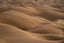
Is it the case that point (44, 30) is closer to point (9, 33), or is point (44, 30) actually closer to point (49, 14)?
point (9, 33)

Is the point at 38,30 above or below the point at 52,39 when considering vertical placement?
above

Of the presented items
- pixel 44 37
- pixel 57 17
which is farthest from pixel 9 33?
pixel 57 17

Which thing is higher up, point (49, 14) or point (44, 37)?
point (49, 14)

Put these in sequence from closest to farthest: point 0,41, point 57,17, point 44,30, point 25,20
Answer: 1. point 0,41
2. point 44,30
3. point 25,20
4. point 57,17

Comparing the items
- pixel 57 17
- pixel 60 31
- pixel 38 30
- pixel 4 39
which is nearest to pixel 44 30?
pixel 38 30

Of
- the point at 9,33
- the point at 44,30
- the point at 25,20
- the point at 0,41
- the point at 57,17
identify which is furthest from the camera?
the point at 57,17

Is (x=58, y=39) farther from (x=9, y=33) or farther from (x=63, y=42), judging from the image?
(x=9, y=33)

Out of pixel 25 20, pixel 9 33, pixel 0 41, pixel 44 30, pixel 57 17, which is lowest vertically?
pixel 0 41

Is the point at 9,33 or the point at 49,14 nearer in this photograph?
the point at 9,33

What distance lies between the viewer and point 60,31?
1.57 meters

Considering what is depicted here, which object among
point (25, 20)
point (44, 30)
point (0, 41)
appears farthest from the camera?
point (25, 20)

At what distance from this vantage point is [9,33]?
1247 mm

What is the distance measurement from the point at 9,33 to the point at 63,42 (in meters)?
0.41

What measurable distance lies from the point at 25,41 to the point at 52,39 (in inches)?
10.5
